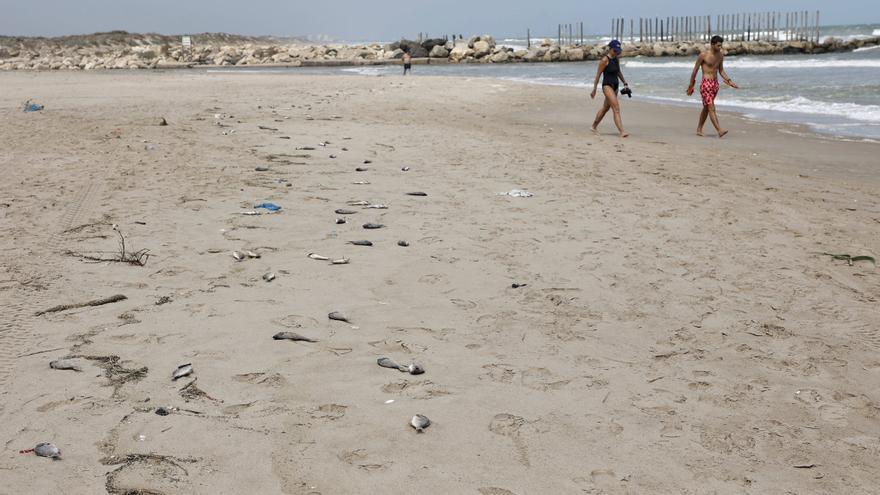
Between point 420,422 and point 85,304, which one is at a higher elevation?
point 85,304

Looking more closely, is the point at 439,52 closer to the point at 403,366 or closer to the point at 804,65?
the point at 804,65

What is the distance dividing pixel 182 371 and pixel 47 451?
2.30 ft

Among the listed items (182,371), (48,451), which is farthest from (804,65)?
(48,451)

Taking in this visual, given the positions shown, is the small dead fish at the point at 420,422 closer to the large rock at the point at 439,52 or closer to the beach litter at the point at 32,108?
the beach litter at the point at 32,108

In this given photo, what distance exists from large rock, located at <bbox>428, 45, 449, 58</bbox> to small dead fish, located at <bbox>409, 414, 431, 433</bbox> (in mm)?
54938

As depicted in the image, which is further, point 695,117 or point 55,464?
point 695,117

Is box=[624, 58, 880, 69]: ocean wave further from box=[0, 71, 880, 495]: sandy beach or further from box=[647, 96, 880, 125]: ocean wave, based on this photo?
box=[0, 71, 880, 495]: sandy beach

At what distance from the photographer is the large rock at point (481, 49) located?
180 ft

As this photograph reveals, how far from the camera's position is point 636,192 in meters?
7.18

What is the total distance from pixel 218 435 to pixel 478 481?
3.13 ft

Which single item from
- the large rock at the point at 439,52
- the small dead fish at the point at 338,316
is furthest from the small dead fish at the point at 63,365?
the large rock at the point at 439,52

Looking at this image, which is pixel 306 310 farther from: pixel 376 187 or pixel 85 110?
pixel 85 110

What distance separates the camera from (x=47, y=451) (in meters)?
2.64

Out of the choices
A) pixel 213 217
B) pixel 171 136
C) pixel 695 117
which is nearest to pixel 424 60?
pixel 695 117
